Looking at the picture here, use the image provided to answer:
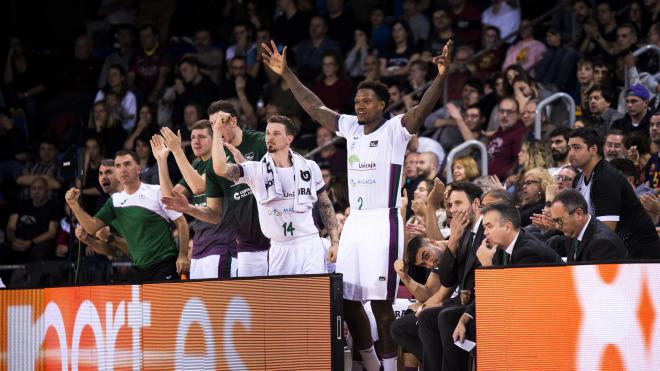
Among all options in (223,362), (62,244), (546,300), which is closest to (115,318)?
(223,362)

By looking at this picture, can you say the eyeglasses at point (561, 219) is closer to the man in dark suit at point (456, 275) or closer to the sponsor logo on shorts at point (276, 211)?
the man in dark suit at point (456, 275)

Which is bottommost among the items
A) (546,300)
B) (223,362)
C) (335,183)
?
(223,362)

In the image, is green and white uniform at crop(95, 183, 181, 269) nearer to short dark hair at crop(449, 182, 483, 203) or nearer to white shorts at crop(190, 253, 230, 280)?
white shorts at crop(190, 253, 230, 280)

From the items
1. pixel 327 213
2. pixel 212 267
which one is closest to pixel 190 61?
pixel 212 267

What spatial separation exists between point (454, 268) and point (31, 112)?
12.5m

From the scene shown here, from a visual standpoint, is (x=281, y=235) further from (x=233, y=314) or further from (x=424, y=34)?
(x=424, y=34)

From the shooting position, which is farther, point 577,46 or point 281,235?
point 577,46

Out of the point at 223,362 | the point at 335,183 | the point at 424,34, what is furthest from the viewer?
the point at 424,34

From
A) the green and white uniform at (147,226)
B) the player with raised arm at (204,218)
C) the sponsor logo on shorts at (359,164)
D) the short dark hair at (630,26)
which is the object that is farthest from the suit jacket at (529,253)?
the short dark hair at (630,26)

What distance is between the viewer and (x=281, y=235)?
30.0 feet

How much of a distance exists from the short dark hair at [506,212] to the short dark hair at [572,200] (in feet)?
1.35

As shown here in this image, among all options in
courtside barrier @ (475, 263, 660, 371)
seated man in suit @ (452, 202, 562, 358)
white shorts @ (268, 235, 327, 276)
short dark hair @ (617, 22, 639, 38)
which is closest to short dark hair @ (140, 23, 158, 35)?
short dark hair @ (617, 22, 639, 38)

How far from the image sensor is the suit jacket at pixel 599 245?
25.7ft

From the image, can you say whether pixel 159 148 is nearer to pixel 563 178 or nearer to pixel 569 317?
pixel 563 178
